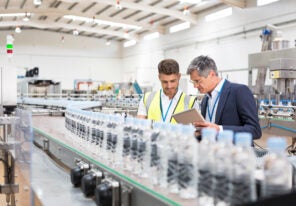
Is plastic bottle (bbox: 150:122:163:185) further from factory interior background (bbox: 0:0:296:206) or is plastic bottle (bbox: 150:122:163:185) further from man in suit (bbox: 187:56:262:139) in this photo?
man in suit (bbox: 187:56:262:139)

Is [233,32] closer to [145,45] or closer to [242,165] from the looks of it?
[145,45]

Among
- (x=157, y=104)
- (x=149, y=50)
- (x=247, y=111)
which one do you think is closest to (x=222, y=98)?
(x=247, y=111)

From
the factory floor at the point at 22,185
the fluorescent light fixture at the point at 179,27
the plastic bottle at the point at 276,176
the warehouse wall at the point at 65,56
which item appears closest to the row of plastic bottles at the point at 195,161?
the plastic bottle at the point at 276,176

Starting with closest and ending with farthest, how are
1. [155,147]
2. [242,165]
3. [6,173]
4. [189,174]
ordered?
Answer: [242,165] → [189,174] → [155,147] → [6,173]

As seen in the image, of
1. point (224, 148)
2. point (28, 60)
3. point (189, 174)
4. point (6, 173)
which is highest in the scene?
point (28, 60)

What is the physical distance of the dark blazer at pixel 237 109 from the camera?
217 cm

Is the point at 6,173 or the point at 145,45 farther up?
the point at 145,45

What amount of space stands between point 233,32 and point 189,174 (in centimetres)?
1092

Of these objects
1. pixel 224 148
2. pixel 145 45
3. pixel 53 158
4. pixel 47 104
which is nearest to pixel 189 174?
pixel 224 148

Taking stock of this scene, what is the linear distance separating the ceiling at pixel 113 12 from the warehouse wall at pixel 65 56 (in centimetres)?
117

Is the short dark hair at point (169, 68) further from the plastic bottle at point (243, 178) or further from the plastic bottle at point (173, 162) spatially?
the plastic bottle at point (243, 178)

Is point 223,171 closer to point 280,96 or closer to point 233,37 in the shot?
point 280,96

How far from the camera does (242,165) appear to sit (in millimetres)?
1052

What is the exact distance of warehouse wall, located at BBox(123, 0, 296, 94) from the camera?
377 inches
